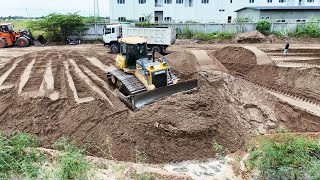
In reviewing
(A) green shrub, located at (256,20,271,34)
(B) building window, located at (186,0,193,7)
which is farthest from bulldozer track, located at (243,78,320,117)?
(B) building window, located at (186,0,193,7)

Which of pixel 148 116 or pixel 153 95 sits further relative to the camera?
pixel 153 95

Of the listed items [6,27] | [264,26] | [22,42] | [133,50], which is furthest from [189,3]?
[133,50]

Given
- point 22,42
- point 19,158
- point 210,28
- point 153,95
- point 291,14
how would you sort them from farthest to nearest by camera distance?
point 291,14 → point 210,28 → point 22,42 → point 153,95 → point 19,158

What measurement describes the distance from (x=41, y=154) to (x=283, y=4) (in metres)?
35.9

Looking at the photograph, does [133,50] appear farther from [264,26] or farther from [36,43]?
[264,26]

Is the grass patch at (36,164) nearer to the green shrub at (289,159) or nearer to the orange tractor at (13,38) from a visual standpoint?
the green shrub at (289,159)

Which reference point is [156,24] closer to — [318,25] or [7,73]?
[318,25]

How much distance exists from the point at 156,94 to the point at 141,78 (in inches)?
49.7

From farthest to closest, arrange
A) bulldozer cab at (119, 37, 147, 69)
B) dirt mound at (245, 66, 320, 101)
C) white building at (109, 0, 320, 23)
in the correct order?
white building at (109, 0, 320, 23) → dirt mound at (245, 66, 320, 101) → bulldozer cab at (119, 37, 147, 69)

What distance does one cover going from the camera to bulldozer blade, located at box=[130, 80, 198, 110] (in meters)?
10.1

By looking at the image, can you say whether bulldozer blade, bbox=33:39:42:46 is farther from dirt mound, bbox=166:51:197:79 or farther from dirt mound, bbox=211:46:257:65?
dirt mound, bbox=211:46:257:65

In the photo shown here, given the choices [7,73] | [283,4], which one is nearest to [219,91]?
[7,73]

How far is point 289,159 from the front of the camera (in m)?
6.77

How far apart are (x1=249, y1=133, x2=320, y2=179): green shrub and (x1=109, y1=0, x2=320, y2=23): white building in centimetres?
2887
